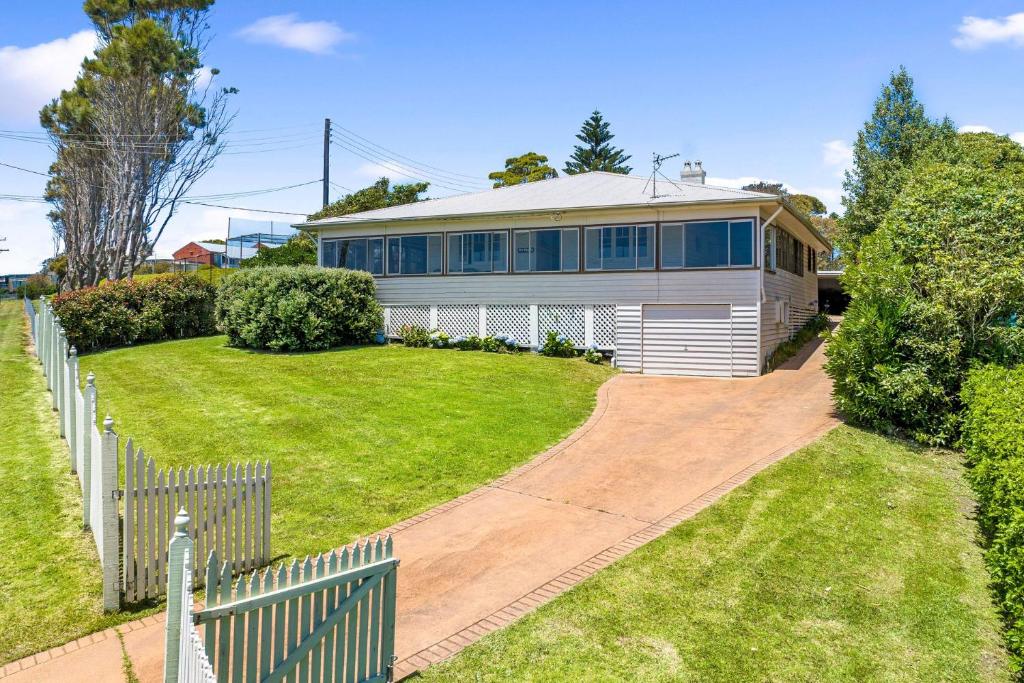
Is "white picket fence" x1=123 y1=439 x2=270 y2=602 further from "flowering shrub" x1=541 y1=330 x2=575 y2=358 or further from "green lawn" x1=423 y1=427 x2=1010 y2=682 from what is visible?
"flowering shrub" x1=541 y1=330 x2=575 y2=358

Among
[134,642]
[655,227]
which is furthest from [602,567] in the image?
[655,227]

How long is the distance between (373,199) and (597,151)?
78.9ft

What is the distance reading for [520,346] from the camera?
71.3 feet

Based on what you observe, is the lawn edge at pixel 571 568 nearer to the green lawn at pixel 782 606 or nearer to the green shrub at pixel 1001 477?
the green lawn at pixel 782 606

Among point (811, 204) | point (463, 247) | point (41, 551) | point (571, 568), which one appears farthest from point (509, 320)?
point (811, 204)

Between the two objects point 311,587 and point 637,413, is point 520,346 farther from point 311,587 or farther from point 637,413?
point 311,587

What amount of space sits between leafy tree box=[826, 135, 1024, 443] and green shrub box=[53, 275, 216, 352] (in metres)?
20.7

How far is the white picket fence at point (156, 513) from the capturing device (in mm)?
6051

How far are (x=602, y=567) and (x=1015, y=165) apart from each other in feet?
116

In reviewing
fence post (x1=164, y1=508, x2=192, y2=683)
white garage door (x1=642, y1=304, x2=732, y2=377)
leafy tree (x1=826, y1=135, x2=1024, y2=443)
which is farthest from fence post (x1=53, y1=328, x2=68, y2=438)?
white garage door (x1=642, y1=304, x2=732, y2=377)

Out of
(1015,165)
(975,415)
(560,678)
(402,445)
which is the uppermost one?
(1015,165)

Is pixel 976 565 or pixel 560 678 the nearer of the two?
pixel 560 678

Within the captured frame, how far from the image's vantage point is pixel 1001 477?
679 centimetres

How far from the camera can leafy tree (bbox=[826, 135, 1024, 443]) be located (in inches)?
456
